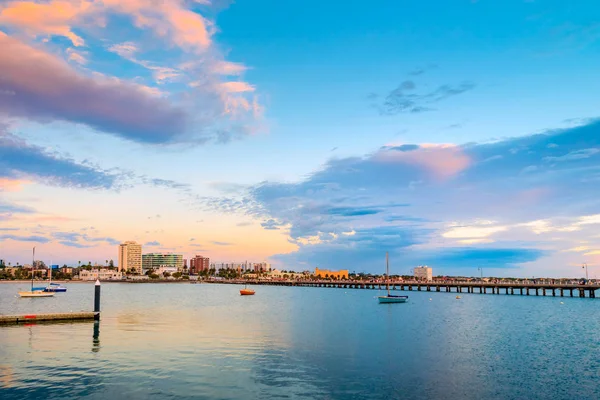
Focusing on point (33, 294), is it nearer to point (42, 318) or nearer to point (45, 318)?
point (45, 318)

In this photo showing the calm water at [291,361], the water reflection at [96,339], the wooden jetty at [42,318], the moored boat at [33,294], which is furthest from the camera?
the moored boat at [33,294]

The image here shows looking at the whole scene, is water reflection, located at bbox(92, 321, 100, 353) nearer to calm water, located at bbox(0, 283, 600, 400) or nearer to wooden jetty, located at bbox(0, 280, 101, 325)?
calm water, located at bbox(0, 283, 600, 400)

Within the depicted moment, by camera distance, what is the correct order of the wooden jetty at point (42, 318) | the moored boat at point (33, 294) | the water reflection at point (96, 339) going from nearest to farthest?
1. the water reflection at point (96, 339)
2. the wooden jetty at point (42, 318)
3. the moored boat at point (33, 294)

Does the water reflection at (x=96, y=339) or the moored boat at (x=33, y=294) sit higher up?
the water reflection at (x=96, y=339)

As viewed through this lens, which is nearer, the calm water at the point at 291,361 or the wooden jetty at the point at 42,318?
the calm water at the point at 291,361

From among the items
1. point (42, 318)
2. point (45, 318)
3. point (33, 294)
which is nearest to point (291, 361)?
point (42, 318)

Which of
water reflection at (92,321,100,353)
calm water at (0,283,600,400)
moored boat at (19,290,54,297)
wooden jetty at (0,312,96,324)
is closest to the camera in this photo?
calm water at (0,283,600,400)

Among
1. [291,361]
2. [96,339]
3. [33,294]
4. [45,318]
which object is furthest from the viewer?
[33,294]

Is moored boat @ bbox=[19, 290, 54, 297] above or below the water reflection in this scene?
below

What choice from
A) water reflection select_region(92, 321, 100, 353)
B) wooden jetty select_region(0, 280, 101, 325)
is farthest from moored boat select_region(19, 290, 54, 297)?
water reflection select_region(92, 321, 100, 353)

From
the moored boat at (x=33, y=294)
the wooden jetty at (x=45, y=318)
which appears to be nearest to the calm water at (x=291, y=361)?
the wooden jetty at (x=45, y=318)

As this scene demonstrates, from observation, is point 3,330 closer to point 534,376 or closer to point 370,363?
point 370,363

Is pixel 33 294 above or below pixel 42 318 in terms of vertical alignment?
below

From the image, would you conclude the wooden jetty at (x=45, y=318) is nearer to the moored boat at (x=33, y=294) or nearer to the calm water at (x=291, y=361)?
the calm water at (x=291, y=361)
